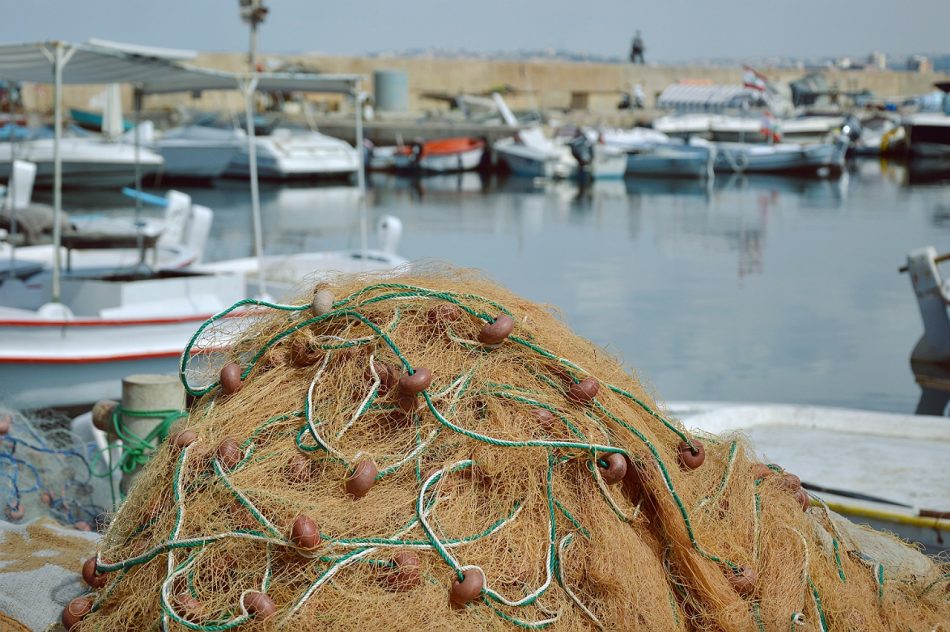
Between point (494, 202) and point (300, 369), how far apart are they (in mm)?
29756

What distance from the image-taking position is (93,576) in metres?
2.81

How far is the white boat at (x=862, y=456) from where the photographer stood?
5.33 metres

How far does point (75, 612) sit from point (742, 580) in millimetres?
1717

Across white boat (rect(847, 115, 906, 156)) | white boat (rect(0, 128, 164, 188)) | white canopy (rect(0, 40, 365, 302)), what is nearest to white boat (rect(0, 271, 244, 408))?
white canopy (rect(0, 40, 365, 302))

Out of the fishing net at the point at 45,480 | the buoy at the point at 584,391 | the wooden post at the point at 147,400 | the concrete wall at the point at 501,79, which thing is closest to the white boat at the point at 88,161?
the concrete wall at the point at 501,79

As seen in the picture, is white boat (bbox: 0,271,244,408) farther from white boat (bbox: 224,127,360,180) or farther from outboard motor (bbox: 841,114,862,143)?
outboard motor (bbox: 841,114,862,143)

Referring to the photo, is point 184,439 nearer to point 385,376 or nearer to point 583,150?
point 385,376

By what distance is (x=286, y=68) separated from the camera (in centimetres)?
4284

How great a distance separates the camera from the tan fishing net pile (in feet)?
8.02

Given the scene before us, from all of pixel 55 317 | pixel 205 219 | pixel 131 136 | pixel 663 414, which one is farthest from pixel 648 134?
pixel 663 414

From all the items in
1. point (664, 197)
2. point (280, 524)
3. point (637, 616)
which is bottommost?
point (664, 197)

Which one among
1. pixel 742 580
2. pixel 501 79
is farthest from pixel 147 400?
pixel 501 79

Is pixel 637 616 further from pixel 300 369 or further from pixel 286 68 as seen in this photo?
pixel 286 68

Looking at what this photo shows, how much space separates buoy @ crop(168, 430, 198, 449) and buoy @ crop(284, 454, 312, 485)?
29 centimetres
